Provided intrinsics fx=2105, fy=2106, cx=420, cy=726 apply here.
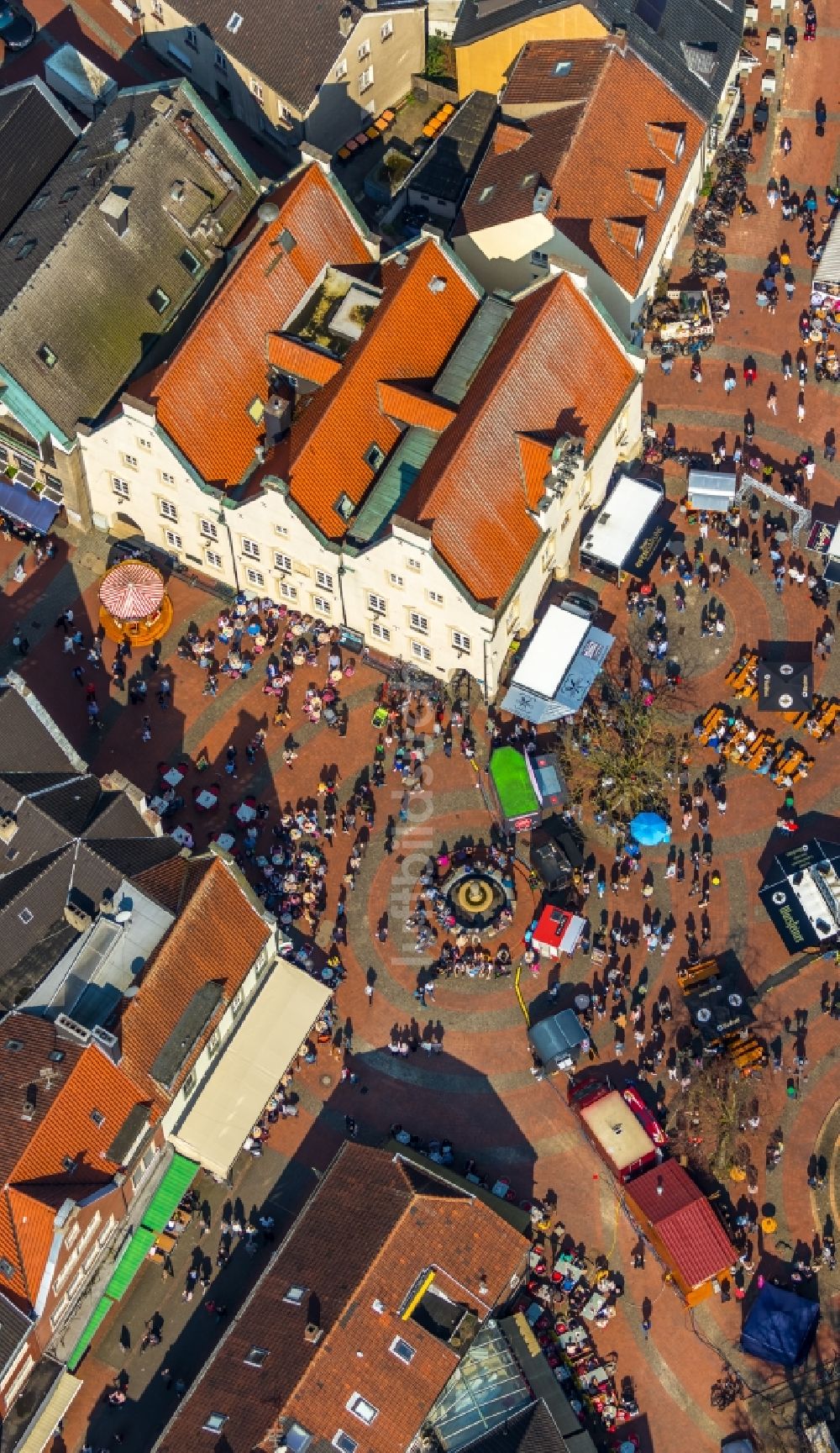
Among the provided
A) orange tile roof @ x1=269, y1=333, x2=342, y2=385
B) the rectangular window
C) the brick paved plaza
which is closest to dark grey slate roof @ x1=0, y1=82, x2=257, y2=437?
orange tile roof @ x1=269, y1=333, x2=342, y2=385

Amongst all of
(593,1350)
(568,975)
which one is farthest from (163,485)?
(593,1350)

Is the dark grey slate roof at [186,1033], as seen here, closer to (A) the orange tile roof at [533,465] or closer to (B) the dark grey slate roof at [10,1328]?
(B) the dark grey slate roof at [10,1328]

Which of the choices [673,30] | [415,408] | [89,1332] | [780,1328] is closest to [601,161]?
[673,30]

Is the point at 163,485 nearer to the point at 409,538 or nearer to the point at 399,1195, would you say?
the point at 409,538

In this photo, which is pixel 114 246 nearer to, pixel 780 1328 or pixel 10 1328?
pixel 10 1328

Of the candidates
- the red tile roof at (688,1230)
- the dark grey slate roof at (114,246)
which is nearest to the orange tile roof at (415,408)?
the dark grey slate roof at (114,246)

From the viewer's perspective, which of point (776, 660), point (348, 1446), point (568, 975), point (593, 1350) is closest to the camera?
point (348, 1446)
